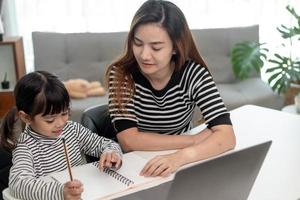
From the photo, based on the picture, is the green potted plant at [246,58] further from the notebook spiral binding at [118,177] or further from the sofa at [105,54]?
the notebook spiral binding at [118,177]

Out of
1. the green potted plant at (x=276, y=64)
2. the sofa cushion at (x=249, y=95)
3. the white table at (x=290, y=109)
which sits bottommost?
the white table at (x=290, y=109)

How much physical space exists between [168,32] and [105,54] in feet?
6.34

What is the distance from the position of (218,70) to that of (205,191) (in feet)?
8.41

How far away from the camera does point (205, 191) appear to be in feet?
2.80

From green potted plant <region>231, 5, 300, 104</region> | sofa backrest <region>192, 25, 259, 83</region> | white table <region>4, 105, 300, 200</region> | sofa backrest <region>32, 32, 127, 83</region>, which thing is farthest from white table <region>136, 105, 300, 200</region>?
sofa backrest <region>32, 32, 127, 83</region>

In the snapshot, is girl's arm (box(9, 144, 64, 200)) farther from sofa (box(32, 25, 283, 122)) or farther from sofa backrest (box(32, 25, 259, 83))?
sofa backrest (box(32, 25, 259, 83))

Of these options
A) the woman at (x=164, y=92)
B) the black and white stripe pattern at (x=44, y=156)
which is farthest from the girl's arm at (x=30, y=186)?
the woman at (x=164, y=92)

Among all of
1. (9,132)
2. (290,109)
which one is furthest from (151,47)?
(290,109)

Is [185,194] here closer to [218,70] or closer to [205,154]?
[205,154]

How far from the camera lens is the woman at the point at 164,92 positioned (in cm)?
136

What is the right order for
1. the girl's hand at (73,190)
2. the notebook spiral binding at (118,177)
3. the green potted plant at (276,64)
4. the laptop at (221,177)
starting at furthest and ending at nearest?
1. the green potted plant at (276,64)
2. the notebook spiral binding at (118,177)
3. the girl's hand at (73,190)
4. the laptop at (221,177)

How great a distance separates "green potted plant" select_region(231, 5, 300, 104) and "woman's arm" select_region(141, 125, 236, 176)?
170 cm

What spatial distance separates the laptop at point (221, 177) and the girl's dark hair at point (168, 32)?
2.00ft

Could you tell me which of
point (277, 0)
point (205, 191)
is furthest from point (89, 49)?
point (205, 191)
